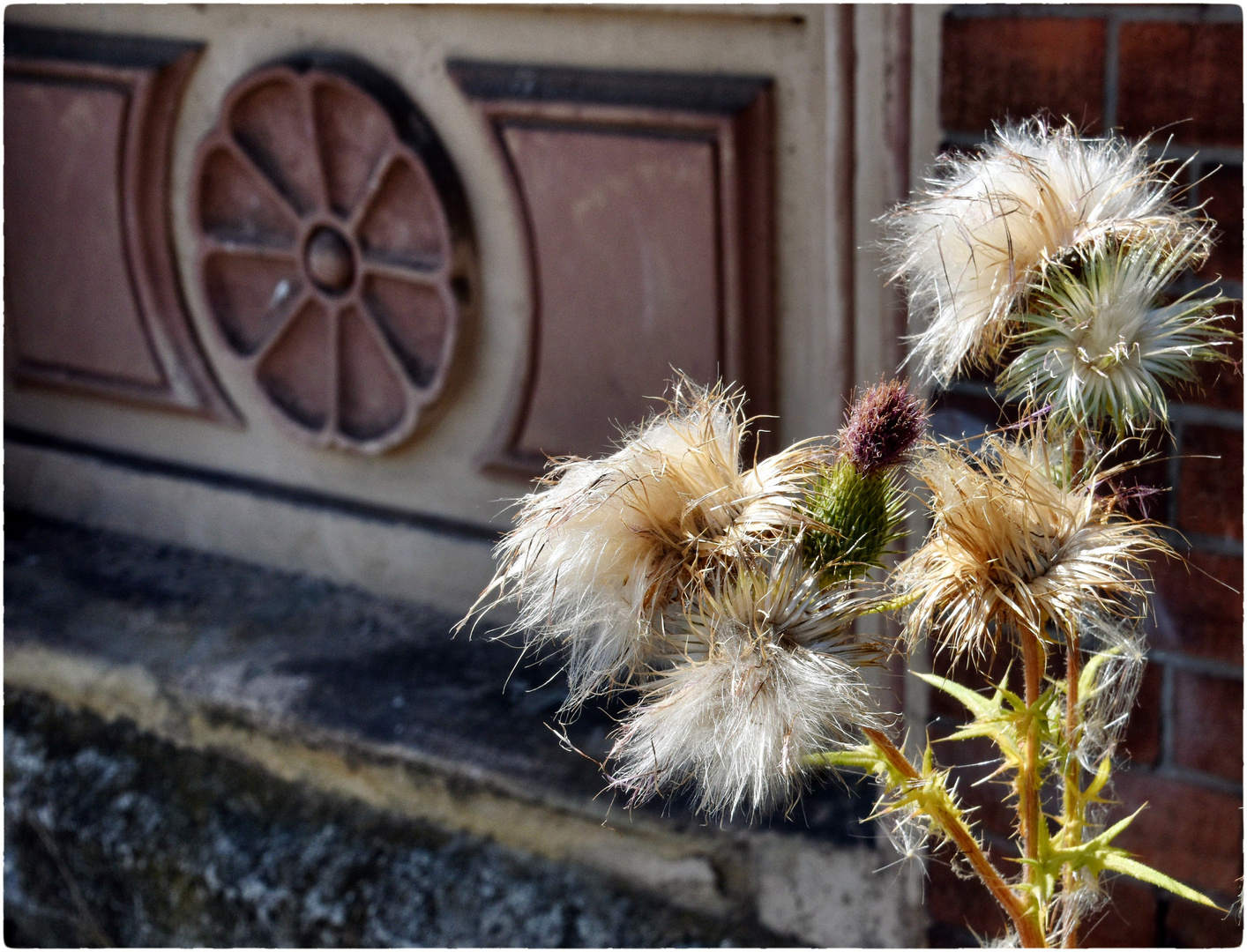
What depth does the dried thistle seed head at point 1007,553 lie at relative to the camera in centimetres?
68

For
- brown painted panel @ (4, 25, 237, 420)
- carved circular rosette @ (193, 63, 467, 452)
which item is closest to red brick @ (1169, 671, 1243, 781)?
carved circular rosette @ (193, 63, 467, 452)

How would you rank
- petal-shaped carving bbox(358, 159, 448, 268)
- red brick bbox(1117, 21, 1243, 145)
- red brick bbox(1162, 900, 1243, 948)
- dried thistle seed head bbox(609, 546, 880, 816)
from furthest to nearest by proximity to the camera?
petal-shaped carving bbox(358, 159, 448, 268)
red brick bbox(1162, 900, 1243, 948)
red brick bbox(1117, 21, 1243, 145)
dried thistle seed head bbox(609, 546, 880, 816)

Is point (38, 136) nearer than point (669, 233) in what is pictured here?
No

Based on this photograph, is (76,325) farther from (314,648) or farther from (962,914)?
(962,914)

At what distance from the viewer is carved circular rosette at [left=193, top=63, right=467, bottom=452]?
2.01 metres

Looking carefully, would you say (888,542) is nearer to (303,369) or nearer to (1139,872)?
(1139,872)

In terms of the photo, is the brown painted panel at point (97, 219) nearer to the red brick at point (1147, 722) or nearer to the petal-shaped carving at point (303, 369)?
the petal-shaped carving at point (303, 369)

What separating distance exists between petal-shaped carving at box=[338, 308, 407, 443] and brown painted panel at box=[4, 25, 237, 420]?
306mm

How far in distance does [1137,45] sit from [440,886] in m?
1.41

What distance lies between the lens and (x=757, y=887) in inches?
69.1

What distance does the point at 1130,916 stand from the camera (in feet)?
4.91

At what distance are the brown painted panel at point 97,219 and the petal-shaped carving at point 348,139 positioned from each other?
312 mm

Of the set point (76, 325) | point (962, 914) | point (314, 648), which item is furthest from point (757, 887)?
point (76, 325)

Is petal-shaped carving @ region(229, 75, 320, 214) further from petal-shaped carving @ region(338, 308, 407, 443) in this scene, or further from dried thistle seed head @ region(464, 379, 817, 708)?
dried thistle seed head @ region(464, 379, 817, 708)
